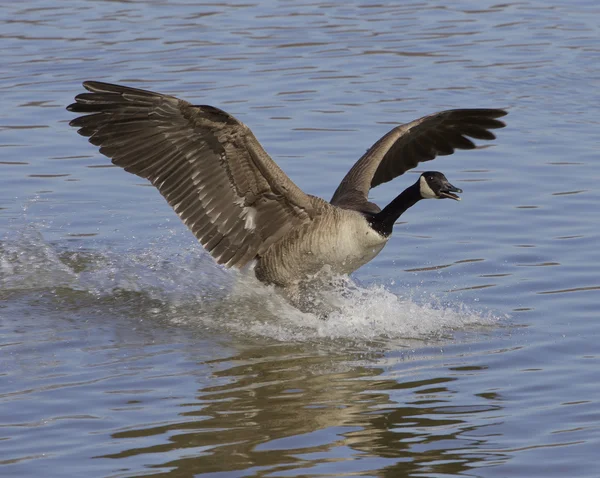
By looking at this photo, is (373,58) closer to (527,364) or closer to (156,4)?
(156,4)

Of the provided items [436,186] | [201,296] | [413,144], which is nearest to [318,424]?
[436,186]

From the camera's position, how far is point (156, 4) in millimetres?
19906

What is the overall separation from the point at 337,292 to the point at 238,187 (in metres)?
1.26

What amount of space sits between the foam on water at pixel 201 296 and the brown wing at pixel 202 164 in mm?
513

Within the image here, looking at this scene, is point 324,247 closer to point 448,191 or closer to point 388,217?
point 388,217

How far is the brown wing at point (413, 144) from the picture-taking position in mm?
9016

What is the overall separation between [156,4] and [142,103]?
1266 cm

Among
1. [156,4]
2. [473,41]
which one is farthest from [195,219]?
[156,4]

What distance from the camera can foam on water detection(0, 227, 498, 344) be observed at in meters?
8.25

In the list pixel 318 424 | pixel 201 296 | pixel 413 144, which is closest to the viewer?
pixel 318 424

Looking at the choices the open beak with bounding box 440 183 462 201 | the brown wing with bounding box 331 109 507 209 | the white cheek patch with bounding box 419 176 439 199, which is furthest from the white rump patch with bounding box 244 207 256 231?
the open beak with bounding box 440 183 462 201

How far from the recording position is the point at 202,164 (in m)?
7.98

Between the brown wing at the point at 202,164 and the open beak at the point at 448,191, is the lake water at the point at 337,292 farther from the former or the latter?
the open beak at the point at 448,191

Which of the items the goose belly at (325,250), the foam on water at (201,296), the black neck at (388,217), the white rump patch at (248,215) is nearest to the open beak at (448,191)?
the black neck at (388,217)
